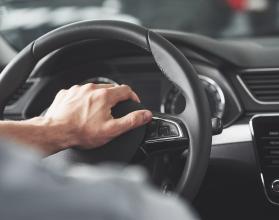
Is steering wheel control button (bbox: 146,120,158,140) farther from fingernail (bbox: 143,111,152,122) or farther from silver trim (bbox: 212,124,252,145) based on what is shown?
silver trim (bbox: 212,124,252,145)

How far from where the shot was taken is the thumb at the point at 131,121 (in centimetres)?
123

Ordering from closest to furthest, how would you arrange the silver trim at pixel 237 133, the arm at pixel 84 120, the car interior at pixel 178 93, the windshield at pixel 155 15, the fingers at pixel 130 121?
the arm at pixel 84 120 < the fingers at pixel 130 121 < the car interior at pixel 178 93 < the silver trim at pixel 237 133 < the windshield at pixel 155 15

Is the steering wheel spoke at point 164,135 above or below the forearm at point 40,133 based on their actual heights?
below

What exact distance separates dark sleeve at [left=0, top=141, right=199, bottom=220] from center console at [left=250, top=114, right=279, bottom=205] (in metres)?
1.38

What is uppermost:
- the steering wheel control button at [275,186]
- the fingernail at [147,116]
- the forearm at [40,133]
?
the forearm at [40,133]

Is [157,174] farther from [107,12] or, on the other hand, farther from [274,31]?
[107,12]

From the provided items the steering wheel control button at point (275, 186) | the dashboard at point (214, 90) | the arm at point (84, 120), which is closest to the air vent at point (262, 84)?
the dashboard at point (214, 90)

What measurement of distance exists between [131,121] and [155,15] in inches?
63.2

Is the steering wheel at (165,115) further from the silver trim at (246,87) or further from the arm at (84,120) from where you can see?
the silver trim at (246,87)

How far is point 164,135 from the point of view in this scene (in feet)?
4.39

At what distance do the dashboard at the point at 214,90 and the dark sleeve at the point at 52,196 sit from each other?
1303 millimetres

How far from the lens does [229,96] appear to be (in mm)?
1735

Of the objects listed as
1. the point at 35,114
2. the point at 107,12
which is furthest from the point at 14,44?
the point at 107,12

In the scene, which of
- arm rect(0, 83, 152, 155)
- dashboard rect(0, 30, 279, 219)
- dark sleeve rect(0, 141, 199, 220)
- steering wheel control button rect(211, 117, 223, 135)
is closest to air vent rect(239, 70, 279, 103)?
dashboard rect(0, 30, 279, 219)
